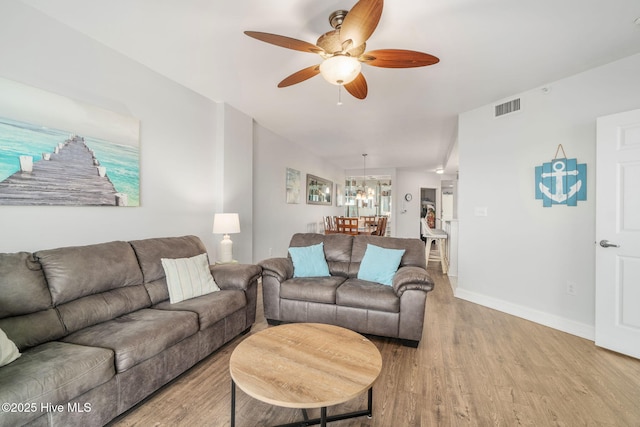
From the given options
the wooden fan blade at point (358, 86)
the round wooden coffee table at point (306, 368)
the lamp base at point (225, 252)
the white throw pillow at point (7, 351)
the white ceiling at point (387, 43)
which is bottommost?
the round wooden coffee table at point (306, 368)

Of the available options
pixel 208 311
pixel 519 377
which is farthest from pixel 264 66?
pixel 519 377

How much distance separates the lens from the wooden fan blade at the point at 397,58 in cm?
177

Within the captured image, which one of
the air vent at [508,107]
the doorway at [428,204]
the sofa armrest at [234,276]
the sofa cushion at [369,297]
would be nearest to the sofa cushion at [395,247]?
the sofa cushion at [369,297]

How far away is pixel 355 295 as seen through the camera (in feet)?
8.18

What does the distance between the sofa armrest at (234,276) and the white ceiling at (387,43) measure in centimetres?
196

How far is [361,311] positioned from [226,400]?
1267 mm

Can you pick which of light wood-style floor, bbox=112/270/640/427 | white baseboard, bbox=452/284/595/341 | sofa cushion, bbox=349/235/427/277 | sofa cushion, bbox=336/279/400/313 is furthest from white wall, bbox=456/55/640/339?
sofa cushion, bbox=336/279/400/313

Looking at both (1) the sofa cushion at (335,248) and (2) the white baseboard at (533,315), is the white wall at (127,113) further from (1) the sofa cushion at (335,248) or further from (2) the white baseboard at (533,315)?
(2) the white baseboard at (533,315)

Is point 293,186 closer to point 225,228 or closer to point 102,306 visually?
point 225,228

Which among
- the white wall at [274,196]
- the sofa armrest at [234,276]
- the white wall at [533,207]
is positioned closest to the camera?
the sofa armrest at [234,276]

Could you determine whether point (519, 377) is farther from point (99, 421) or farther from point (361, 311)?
point (99, 421)

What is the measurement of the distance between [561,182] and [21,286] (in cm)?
450

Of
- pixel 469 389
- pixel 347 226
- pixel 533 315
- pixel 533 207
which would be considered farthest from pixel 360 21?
pixel 347 226

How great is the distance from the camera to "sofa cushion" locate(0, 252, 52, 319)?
1.49 m
